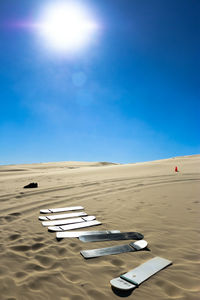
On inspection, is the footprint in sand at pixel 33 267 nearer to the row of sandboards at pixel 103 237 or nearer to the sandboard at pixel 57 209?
the row of sandboards at pixel 103 237

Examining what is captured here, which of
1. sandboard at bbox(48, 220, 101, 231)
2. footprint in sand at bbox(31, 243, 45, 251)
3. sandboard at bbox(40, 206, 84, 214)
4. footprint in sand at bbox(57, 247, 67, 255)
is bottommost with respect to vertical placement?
footprint in sand at bbox(57, 247, 67, 255)

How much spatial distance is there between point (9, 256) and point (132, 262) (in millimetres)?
2038

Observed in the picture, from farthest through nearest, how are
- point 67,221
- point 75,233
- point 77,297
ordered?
point 67,221, point 75,233, point 77,297

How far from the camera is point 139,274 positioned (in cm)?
260

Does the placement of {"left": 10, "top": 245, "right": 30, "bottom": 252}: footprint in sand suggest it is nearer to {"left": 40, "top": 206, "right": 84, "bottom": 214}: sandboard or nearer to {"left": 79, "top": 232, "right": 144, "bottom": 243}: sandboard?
{"left": 79, "top": 232, "right": 144, "bottom": 243}: sandboard

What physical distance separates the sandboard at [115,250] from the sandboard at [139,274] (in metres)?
0.44

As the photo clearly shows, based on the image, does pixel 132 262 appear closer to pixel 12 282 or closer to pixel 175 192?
pixel 12 282

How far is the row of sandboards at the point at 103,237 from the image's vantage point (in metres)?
2.50

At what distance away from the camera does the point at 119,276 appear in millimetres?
2607

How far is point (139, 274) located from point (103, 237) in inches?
51.8

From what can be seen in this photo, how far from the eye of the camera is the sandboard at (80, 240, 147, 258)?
3.17 meters

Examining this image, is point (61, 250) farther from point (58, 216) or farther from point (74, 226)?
point (58, 216)

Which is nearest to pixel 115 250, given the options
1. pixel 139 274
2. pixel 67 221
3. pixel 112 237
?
pixel 112 237

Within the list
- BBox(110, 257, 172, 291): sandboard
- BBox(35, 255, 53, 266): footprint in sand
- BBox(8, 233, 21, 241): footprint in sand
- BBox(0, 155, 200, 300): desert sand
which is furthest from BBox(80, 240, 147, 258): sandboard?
BBox(8, 233, 21, 241): footprint in sand
